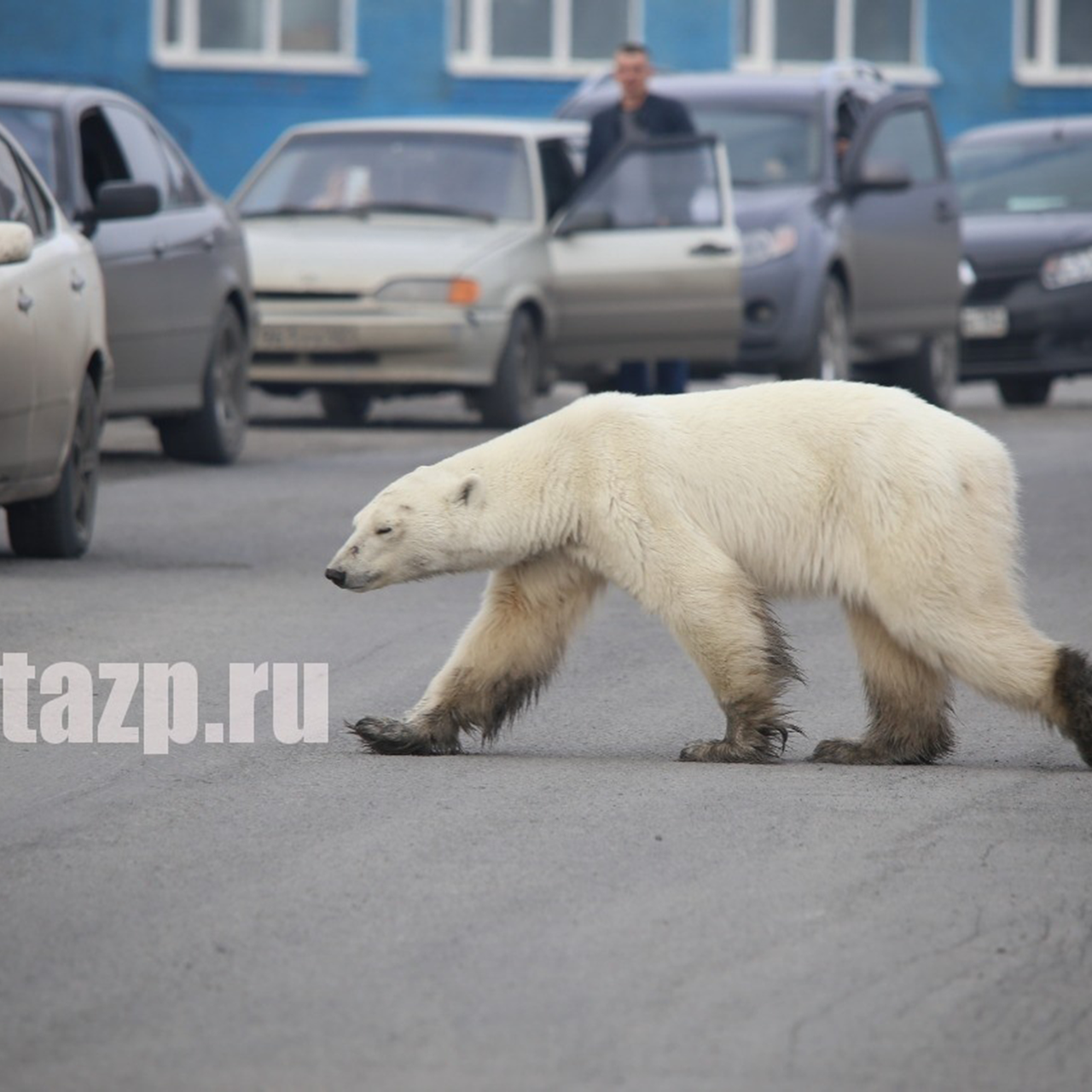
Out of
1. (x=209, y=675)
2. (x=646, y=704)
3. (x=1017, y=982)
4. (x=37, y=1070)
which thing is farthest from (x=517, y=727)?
(x=37, y=1070)

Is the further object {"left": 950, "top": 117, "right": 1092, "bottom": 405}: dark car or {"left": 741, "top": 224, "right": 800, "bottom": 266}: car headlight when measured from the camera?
{"left": 950, "top": 117, "right": 1092, "bottom": 405}: dark car

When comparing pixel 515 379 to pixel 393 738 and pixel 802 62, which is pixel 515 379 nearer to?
pixel 393 738

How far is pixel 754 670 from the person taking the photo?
6902mm

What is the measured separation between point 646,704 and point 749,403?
4.10 feet

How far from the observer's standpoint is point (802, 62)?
116ft

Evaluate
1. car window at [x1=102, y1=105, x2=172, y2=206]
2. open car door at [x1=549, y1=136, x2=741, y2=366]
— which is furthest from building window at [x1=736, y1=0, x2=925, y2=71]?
car window at [x1=102, y1=105, x2=172, y2=206]

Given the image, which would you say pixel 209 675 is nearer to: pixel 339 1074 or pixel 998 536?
pixel 998 536

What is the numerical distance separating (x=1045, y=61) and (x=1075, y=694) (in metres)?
29.7

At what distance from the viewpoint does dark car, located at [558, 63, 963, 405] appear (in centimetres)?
1800

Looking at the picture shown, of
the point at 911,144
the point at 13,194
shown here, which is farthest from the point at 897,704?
the point at 911,144

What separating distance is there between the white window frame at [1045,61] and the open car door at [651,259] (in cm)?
1837

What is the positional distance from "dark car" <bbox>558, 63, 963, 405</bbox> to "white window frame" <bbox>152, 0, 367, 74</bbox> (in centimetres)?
1267

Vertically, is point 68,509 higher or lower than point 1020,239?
lower

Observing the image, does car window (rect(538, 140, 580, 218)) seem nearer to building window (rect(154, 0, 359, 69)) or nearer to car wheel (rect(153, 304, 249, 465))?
car wheel (rect(153, 304, 249, 465))
